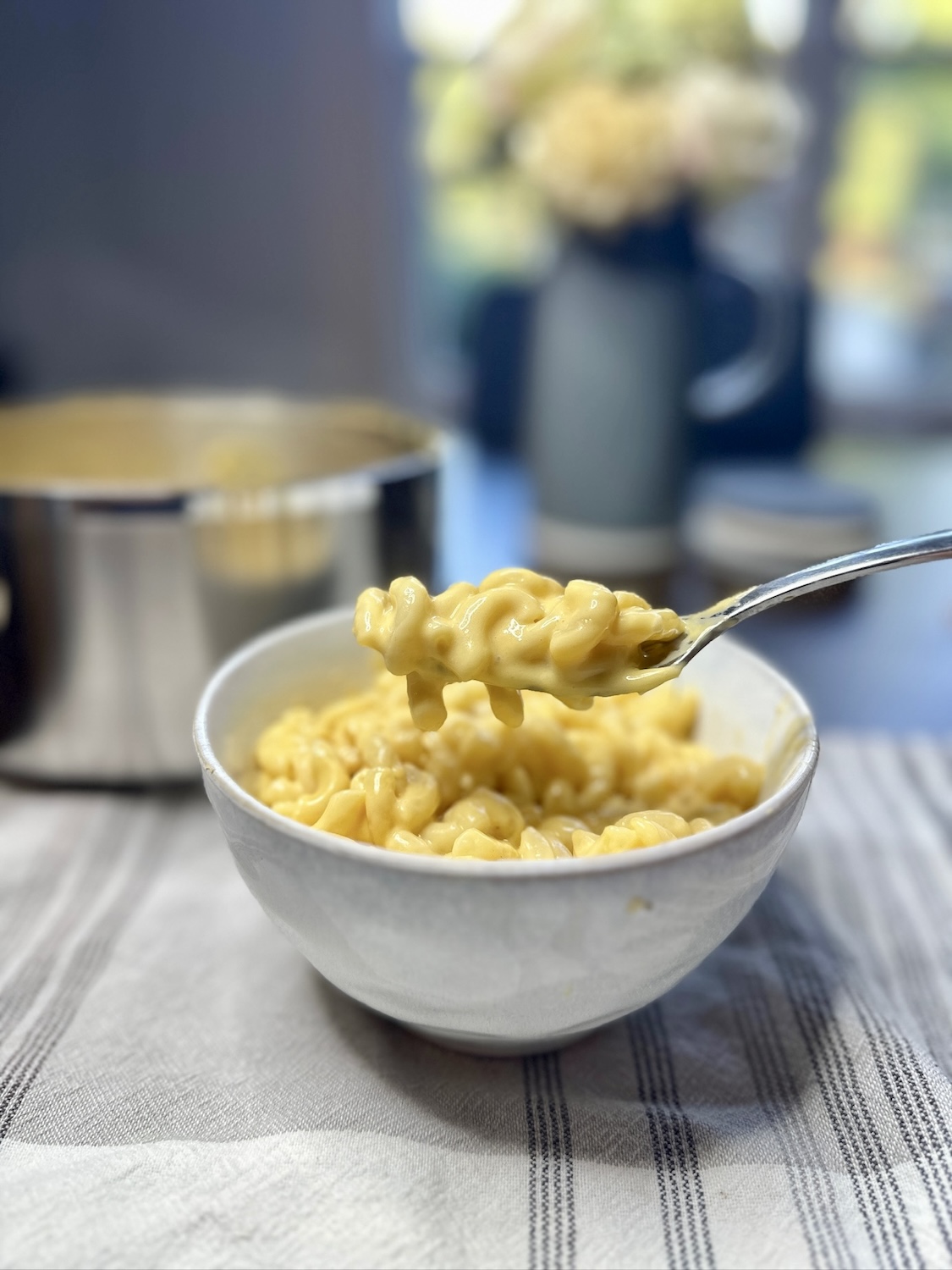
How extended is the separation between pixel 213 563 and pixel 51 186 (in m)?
1.33

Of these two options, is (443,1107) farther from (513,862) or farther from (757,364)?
(757,364)

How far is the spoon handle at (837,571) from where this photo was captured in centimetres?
66

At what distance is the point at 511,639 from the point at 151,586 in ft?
1.32

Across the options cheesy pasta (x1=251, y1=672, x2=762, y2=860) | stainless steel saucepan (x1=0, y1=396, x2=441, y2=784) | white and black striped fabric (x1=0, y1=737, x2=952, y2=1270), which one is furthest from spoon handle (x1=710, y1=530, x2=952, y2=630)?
stainless steel saucepan (x1=0, y1=396, x2=441, y2=784)

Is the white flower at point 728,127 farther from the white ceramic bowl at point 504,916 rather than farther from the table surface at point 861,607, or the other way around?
the white ceramic bowl at point 504,916

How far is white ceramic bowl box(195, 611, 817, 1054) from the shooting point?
538mm

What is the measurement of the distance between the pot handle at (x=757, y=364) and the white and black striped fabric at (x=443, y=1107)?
35.7 inches

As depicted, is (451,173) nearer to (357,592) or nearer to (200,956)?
(357,592)

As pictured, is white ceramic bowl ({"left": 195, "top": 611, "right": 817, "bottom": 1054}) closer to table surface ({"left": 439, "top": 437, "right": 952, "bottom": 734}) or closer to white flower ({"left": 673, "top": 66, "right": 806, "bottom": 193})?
table surface ({"left": 439, "top": 437, "right": 952, "bottom": 734})

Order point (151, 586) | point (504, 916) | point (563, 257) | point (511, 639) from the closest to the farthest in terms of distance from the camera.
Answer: point (504, 916) < point (511, 639) < point (151, 586) < point (563, 257)

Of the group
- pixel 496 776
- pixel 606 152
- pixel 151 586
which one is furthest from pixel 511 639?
pixel 606 152

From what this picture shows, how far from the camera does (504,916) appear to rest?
0.54 metres

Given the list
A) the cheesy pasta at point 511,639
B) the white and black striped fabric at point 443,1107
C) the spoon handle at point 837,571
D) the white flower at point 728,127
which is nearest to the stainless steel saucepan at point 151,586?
the white and black striped fabric at point 443,1107

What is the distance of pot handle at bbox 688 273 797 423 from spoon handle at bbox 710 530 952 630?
795mm
